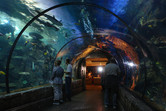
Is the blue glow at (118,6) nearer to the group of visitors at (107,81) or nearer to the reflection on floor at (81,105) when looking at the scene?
the group of visitors at (107,81)

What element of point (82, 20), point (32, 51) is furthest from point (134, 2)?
point (32, 51)

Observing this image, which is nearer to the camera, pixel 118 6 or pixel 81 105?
pixel 118 6

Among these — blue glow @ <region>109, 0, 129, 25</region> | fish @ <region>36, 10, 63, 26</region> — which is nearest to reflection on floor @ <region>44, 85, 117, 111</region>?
blue glow @ <region>109, 0, 129, 25</region>

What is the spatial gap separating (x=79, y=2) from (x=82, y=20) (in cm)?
198

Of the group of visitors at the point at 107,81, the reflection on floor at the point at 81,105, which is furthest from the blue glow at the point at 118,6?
the reflection on floor at the point at 81,105

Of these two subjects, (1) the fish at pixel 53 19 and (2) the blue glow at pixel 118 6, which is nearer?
(2) the blue glow at pixel 118 6

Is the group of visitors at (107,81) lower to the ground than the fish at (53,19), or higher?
lower

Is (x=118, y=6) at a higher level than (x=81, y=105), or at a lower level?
higher

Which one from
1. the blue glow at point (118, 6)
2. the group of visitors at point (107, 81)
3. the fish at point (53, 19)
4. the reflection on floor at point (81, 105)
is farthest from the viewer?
the fish at point (53, 19)

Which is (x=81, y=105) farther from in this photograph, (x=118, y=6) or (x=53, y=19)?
(x=53, y=19)

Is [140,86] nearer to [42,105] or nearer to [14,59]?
[42,105]

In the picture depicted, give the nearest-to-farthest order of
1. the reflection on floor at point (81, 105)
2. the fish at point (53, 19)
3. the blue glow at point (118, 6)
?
the blue glow at point (118, 6) → the reflection on floor at point (81, 105) → the fish at point (53, 19)

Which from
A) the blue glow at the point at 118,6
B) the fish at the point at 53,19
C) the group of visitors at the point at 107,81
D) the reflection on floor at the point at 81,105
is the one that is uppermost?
the fish at the point at 53,19

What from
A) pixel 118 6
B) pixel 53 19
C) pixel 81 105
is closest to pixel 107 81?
pixel 81 105
